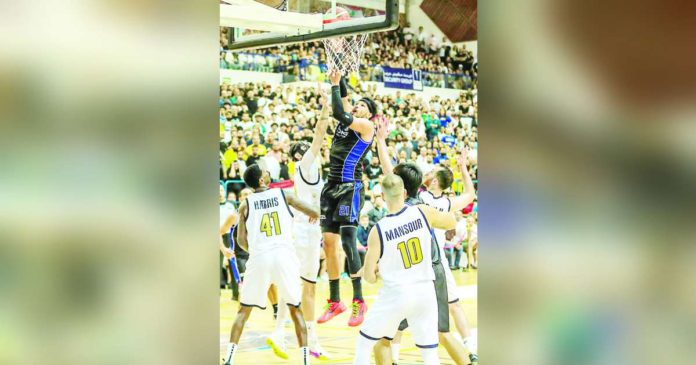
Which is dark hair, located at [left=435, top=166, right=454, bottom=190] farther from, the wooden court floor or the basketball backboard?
the basketball backboard

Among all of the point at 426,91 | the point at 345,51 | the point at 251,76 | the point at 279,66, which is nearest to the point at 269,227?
the point at 345,51

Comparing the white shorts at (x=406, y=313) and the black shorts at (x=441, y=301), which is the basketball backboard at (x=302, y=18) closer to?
the black shorts at (x=441, y=301)

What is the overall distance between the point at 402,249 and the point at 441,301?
0.89 meters

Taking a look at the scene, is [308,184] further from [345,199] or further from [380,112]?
[380,112]

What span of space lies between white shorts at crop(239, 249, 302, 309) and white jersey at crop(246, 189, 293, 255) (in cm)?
7

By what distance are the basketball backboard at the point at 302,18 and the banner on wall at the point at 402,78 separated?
10607 millimetres

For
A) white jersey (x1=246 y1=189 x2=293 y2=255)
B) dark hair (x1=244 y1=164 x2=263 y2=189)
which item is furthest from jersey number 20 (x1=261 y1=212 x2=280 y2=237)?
dark hair (x1=244 y1=164 x2=263 y2=189)

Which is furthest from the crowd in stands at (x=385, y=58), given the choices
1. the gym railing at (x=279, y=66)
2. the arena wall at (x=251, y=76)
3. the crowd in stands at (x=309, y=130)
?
the crowd in stands at (x=309, y=130)

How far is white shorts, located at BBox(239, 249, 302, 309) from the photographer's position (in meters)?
6.40

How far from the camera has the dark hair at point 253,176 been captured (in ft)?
21.2
